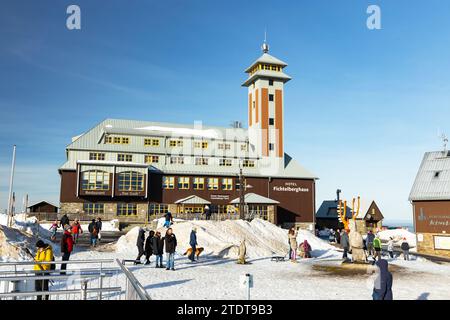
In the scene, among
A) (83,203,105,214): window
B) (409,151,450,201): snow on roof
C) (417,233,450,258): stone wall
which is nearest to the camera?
(417,233,450,258): stone wall

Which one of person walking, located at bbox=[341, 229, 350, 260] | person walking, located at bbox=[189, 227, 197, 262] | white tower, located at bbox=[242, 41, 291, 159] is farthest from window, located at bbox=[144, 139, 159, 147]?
person walking, located at bbox=[341, 229, 350, 260]

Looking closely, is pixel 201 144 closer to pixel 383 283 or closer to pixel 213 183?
pixel 213 183

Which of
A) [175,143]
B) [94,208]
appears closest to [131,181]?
[94,208]

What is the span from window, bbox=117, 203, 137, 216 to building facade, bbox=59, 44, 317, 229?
0.12 metres

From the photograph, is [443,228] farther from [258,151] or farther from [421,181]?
[258,151]

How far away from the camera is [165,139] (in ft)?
168

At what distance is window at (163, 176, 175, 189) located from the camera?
160 ft

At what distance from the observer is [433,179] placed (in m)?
37.4

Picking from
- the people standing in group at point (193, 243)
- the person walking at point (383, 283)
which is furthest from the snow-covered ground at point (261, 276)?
the person walking at point (383, 283)

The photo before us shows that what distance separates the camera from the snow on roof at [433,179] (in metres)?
35.8

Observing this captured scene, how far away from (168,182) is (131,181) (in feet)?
16.5

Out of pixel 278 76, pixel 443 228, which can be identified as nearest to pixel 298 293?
pixel 443 228

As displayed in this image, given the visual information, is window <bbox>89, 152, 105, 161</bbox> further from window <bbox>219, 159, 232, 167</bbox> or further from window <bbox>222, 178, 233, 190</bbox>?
window <bbox>222, 178, 233, 190</bbox>
